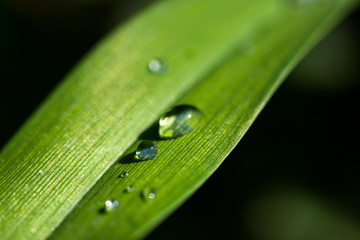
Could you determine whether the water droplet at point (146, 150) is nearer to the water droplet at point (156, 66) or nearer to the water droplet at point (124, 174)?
the water droplet at point (124, 174)

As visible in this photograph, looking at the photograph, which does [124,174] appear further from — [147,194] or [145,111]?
[145,111]

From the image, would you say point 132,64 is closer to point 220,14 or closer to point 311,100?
point 220,14

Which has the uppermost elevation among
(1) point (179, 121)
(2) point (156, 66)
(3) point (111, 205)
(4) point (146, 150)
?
(2) point (156, 66)

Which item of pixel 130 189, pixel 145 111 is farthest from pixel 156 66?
pixel 130 189

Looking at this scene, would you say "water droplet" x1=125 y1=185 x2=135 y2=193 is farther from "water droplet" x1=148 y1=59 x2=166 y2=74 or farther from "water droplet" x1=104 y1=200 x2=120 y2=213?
"water droplet" x1=148 y1=59 x2=166 y2=74

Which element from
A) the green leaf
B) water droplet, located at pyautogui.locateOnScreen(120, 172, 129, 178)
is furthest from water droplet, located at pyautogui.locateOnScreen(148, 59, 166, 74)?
water droplet, located at pyautogui.locateOnScreen(120, 172, 129, 178)

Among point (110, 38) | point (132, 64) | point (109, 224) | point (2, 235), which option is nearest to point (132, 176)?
point (109, 224)

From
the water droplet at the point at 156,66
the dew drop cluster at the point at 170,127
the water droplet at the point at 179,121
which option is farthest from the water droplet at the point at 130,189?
the water droplet at the point at 156,66
